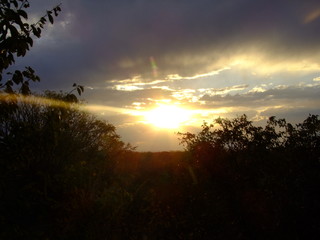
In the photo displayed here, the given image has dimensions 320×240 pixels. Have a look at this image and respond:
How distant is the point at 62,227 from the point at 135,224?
2.04 meters

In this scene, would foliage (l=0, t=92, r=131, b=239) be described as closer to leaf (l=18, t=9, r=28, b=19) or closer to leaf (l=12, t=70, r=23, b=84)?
leaf (l=12, t=70, r=23, b=84)

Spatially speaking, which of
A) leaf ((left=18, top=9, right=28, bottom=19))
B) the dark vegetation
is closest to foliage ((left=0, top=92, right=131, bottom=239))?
the dark vegetation

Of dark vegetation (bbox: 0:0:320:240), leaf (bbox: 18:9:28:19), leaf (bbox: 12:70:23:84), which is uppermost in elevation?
leaf (bbox: 18:9:28:19)

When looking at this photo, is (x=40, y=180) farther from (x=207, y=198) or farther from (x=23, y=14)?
(x=23, y=14)

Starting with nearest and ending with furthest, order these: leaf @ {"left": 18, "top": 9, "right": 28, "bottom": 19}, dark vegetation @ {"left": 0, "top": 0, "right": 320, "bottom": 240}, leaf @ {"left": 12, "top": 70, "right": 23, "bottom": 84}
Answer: leaf @ {"left": 18, "top": 9, "right": 28, "bottom": 19}
leaf @ {"left": 12, "top": 70, "right": 23, "bottom": 84}
dark vegetation @ {"left": 0, "top": 0, "right": 320, "bottom": 240}

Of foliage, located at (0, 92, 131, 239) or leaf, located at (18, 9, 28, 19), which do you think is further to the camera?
foliage, located at (0, 92, 131, 239)

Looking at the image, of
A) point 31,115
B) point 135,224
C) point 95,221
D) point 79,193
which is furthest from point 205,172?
point 31,115

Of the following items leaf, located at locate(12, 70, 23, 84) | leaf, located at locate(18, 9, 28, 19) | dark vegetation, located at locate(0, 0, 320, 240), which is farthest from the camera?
dark vegetation, located at locate(0, 0, 320, 240)

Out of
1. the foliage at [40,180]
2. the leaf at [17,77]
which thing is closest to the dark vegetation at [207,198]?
the foliage at [40,180]

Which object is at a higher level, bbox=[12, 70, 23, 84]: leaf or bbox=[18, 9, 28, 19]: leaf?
bbox=[18, 9, 28, 19]: leaf

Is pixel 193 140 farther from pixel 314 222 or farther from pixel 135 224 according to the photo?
pixel 314 222

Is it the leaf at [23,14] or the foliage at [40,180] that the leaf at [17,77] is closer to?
the foliage at [40,180]

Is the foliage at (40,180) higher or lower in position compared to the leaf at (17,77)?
lower

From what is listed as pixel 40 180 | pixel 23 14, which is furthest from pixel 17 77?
pixel 40 180
